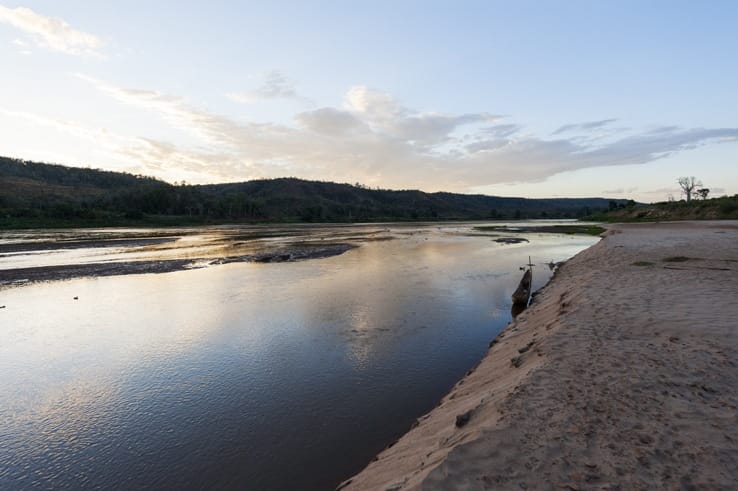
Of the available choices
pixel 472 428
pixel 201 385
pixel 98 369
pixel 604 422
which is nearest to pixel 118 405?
pixel 201 385

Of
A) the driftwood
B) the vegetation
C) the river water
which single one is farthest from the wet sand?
the vegetation

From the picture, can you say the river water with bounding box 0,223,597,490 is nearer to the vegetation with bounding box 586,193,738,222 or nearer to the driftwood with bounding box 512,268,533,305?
the driftwood with bounding box 512,268,533,305

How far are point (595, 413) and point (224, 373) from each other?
10.1 metres

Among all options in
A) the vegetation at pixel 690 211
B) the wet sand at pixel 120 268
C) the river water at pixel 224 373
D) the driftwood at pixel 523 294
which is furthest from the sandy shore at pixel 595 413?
the vegetation at pixel 690 211

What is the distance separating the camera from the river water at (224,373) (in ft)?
23.8

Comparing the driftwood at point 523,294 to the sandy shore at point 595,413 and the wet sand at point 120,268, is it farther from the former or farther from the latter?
the wet sand at point 120,268

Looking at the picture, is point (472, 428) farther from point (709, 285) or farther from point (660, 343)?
point (709, 285)

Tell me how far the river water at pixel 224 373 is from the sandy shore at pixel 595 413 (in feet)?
6.45

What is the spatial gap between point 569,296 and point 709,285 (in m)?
5.05

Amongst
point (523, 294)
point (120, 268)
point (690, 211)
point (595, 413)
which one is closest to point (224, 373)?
point (595, 413)

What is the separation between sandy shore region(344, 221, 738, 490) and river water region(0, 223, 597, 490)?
197cm

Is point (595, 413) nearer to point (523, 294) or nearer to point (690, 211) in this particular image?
point (523, 294)

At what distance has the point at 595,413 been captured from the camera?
18.0 feet

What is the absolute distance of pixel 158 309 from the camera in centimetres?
1847
